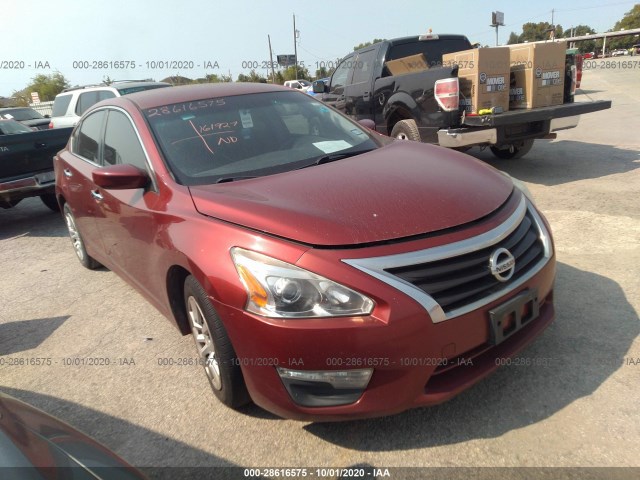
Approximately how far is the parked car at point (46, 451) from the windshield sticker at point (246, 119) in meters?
2.15

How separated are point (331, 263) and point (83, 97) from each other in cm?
1054

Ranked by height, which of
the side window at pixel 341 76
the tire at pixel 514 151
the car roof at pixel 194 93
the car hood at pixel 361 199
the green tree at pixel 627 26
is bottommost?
the tire at pixel 514 151

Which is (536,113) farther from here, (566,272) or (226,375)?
(226,375)

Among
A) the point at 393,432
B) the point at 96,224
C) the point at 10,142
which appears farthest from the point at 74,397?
the point at 10,142

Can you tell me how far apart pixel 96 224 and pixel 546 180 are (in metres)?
5.36

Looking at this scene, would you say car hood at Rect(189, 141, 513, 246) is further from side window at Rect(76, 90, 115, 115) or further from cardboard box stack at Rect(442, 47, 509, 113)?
side window at Rect(76, 90, 115, 115)

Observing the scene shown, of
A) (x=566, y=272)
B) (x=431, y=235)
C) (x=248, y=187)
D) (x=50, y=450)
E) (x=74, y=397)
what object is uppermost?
(x=248, y=187)

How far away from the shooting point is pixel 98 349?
335cm

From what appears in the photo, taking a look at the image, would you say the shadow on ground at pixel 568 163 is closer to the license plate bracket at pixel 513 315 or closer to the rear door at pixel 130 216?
the license plate bracket at pixel 513 315

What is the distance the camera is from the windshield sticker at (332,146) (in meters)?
3.16

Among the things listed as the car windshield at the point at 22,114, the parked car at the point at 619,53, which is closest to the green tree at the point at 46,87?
the car windshield at the point at 22,114

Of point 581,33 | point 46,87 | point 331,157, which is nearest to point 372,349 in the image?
point 331,157

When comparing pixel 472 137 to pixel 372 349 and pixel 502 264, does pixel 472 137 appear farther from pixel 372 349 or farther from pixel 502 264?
pixel 372 349

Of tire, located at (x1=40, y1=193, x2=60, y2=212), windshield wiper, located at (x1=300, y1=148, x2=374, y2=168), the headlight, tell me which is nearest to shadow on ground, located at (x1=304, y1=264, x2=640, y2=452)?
the headlight
